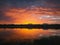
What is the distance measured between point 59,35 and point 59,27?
48.1 inches

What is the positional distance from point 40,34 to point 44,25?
1595mm

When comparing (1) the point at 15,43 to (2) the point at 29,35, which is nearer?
(1) the point at 15,43

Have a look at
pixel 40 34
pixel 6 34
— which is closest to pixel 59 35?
pixel 40 34

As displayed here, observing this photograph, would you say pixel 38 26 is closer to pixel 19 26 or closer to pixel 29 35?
pixel 19 26

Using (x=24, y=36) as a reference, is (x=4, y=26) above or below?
above

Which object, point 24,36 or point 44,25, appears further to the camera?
point 24,36

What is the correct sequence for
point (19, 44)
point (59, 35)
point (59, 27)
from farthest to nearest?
point (59, 35), point (19, 44), point (59, 27)

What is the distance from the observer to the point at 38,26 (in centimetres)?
303

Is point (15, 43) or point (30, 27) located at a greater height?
point (30, 27)

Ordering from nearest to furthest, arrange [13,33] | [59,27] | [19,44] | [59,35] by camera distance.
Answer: [59,27] < [19,44] < [59,35] < [13,33]

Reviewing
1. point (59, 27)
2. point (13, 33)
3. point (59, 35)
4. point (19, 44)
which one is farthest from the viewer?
point (13, 33)

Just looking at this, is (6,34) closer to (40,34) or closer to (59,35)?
(40,34)

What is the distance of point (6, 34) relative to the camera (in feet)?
15.1

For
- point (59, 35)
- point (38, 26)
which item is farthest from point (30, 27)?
point (59, 35)
